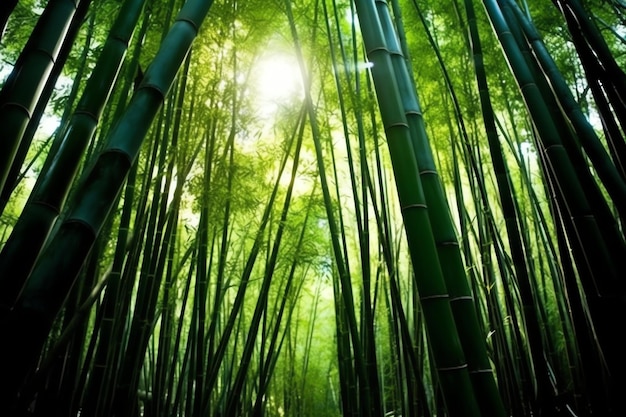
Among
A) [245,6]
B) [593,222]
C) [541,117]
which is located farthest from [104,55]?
[245,6]

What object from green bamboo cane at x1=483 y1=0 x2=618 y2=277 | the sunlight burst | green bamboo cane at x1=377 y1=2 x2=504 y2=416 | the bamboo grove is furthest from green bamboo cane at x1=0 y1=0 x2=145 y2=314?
the sunlight burst

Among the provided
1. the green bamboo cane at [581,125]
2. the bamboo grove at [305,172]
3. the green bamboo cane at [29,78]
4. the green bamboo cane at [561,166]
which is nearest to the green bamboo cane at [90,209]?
the bamboo grove at [305,172]

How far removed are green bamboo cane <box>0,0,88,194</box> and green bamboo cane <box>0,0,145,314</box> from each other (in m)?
0.09

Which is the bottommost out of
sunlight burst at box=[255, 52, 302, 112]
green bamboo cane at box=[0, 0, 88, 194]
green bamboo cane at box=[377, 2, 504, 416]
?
green bamboo cane at box=[377, 2, 504, 416]

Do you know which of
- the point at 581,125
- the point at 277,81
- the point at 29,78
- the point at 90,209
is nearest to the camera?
the point at 90,209

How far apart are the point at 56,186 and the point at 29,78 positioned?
10.7 inches

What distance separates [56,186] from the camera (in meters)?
0.88

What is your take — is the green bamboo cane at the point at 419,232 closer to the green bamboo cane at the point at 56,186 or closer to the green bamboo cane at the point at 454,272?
the green bamboo cane at the point at 454,272

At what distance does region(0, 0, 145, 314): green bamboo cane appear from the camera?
0.79 metres

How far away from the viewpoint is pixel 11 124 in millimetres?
897

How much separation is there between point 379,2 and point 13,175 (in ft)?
4.11

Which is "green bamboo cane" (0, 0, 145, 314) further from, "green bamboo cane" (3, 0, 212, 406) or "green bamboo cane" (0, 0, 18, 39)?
"green bamboo cane" (0, 0, 18, 39)

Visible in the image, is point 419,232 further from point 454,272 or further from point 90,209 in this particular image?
point 90,209

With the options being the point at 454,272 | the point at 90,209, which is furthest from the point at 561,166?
the point at 90,209
